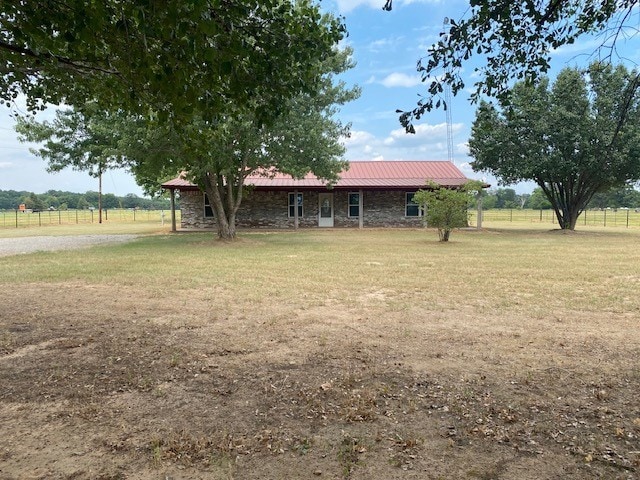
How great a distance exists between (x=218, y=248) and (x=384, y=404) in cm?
1229

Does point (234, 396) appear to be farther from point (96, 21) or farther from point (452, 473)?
point (96, 21)

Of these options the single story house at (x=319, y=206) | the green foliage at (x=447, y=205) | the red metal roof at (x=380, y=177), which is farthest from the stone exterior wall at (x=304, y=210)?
the green foliage at (x=447, y=205)

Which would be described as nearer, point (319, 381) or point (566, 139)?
point (319, 381)

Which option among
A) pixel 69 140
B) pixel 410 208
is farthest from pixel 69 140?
pixel 410 208

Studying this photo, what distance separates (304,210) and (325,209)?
1.21 metres

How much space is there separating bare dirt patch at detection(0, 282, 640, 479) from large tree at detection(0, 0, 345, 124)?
93.3 inches

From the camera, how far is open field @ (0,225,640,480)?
8.50ft

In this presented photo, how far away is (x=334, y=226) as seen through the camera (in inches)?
Result: 992

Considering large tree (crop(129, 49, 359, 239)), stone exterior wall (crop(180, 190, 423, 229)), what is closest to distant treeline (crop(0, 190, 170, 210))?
stone exterior wall (crop(180, 190, 423, 229))

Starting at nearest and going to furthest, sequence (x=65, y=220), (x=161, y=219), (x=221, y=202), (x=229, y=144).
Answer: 1. (x=229, y=144)
2. (x=221, y=202)
3. (x=161, y=219)
4. (x=65, y=220)

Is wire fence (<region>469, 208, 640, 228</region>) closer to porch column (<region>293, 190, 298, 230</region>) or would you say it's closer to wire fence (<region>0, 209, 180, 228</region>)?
porch column (<region>293, 190, 298, 230</region>)

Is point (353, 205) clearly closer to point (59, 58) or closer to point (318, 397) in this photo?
point (59, 58)

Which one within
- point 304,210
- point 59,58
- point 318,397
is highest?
point 59,58

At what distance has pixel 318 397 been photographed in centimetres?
342
